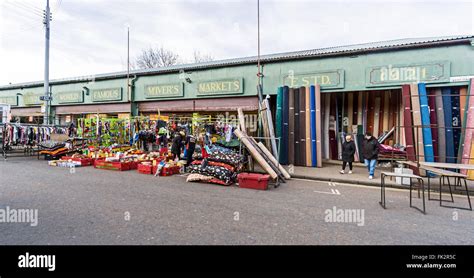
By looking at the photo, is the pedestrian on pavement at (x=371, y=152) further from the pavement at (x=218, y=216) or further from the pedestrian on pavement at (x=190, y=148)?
the pedestrian on pavement at (x=190, y=148)

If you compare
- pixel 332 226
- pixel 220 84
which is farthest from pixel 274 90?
pixel 332 226

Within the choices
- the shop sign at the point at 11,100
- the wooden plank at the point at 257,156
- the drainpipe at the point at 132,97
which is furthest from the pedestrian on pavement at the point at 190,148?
the shop sign at the point at 11,100

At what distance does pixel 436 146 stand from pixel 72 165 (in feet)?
50.8

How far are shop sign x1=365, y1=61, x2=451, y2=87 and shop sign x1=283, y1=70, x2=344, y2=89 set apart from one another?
1.21 m

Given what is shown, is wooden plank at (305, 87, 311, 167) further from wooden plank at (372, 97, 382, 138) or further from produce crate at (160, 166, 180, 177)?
produce crate at (160, 166, 180, 177)

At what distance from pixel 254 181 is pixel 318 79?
715cm

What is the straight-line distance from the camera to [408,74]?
10.1 m

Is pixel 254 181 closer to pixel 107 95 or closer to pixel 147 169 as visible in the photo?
pixel 147 169

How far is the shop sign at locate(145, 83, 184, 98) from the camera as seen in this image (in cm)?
1516

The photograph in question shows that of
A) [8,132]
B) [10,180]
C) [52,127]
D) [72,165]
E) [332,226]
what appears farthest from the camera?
[52,127]

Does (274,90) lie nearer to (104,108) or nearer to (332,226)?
(332,226)

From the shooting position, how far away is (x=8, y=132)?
13.5 m

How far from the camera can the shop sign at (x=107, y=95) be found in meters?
17.3
